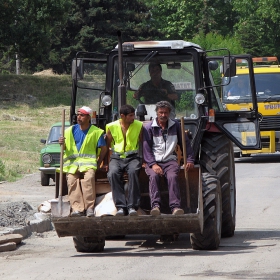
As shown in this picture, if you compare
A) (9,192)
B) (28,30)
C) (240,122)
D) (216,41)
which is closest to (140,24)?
(216,41)

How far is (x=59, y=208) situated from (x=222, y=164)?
8.12 ft

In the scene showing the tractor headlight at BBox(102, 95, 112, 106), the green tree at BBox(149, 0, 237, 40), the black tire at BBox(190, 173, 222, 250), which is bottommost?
the black tire at BBox(190, 173, 222, 250)

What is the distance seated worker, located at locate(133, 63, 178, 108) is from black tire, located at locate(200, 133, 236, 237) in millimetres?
798

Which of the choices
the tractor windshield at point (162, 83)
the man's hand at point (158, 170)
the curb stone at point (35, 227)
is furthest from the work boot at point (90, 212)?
the curb stone at point (35, 227)

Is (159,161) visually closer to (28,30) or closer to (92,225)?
(92,225)

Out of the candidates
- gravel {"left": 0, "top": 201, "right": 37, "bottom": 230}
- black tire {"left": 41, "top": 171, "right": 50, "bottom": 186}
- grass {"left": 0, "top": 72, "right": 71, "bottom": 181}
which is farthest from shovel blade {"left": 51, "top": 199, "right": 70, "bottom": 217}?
grass {"left": 0, "top": 72, "right": 71, "bottom": 181}

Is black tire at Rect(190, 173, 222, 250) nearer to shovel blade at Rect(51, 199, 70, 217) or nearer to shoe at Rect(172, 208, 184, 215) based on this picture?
shoe at Rect(172, 208, 184, 215)

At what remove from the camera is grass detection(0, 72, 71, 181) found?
94.6 ft

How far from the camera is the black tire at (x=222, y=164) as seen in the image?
459 inches

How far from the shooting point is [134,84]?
12.0m

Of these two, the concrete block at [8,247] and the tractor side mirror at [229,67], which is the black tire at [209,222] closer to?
the tractor side mirror at [229,67]

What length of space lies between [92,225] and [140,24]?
5174 centimetres

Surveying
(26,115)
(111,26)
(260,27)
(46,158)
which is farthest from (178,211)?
(260,27)

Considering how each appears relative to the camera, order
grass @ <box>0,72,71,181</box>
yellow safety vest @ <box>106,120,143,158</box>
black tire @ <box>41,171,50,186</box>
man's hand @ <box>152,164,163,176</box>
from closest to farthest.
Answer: man's hand @ <box>152,164,163,176</box>, yellow safety vest @ <box>106,120,143,158</box>, black tire @ <box>41,171,50,186</box>, grass @ <box>0,72,71,181</box>
